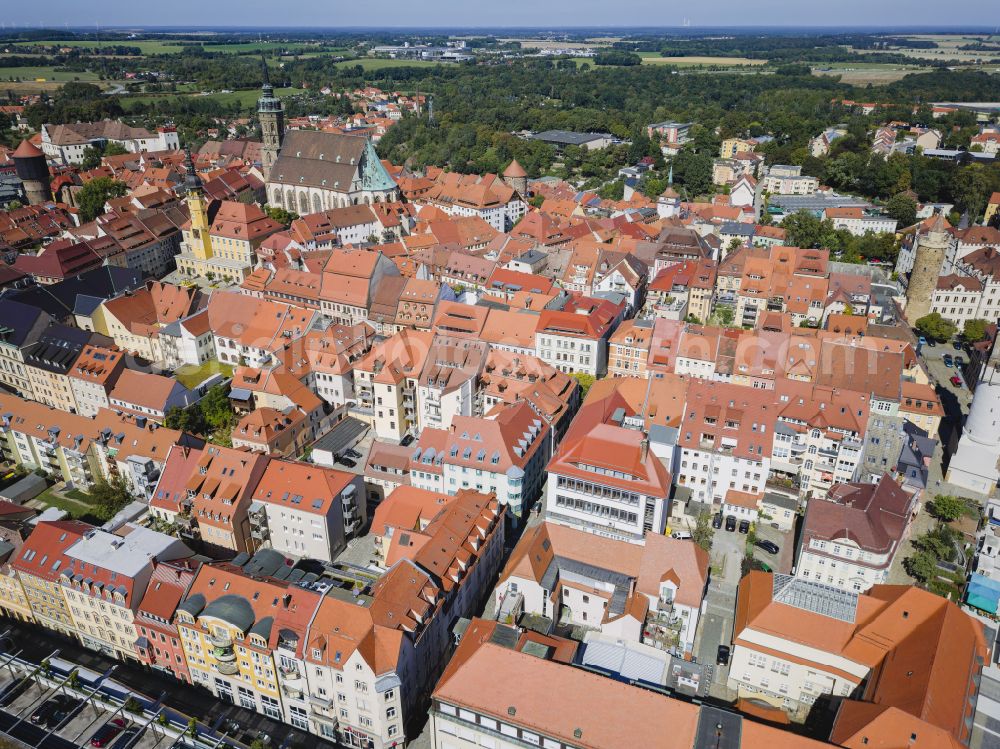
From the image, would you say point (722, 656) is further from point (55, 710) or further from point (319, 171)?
point (319, 171)

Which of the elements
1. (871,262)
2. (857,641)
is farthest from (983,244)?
(857,641)

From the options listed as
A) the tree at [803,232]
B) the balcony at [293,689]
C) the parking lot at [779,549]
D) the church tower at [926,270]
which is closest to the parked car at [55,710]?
the balcony at [293,689]

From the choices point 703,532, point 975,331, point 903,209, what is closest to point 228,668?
point 703,532

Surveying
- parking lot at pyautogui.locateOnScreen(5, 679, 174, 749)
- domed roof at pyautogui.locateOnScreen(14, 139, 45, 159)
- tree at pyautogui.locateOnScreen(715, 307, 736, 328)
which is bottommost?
parking lot at pyautogui.locateOnScreen(5, 679, 174, 749)

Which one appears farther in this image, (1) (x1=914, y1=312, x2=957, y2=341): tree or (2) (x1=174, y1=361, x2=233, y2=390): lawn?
(1) (x1=914, y1=312, x2=957, y2=341): tree

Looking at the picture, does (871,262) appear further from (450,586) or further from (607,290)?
(450,586)

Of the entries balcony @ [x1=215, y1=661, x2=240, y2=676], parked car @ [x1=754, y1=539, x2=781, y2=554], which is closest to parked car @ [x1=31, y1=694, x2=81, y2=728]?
balcony @ [x1=215, y1=661, x2=240, y2=676]

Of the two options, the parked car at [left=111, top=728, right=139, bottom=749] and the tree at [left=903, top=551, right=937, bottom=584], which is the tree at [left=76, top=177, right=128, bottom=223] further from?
the tree at [left=903, top=551, right=937, bottom=584]
